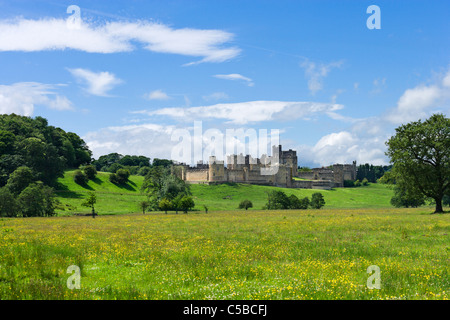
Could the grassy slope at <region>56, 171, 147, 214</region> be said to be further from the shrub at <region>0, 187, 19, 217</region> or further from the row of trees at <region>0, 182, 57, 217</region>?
the shrub at <region>0, 187, 19, 217</region>

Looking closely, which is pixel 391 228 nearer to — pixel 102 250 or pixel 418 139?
pixel 102 250

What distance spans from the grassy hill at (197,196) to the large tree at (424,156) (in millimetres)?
42602

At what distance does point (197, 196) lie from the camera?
11819 cm

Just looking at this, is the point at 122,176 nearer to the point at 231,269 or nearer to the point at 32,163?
the point at 32,163

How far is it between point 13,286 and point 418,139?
163ft

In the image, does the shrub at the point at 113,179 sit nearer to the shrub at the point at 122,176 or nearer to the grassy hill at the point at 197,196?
the shrub at the point at 122,176

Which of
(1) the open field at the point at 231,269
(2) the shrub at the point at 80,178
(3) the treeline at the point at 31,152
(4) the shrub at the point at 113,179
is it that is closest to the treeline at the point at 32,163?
(3) the treeline at the point at 31,152

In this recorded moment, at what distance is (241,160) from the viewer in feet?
601

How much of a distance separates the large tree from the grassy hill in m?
42.6

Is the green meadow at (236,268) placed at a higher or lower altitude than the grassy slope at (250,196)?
higher

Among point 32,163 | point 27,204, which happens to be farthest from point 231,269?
point 32,163

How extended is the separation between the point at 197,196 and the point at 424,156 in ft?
251

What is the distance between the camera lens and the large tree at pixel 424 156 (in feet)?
163
